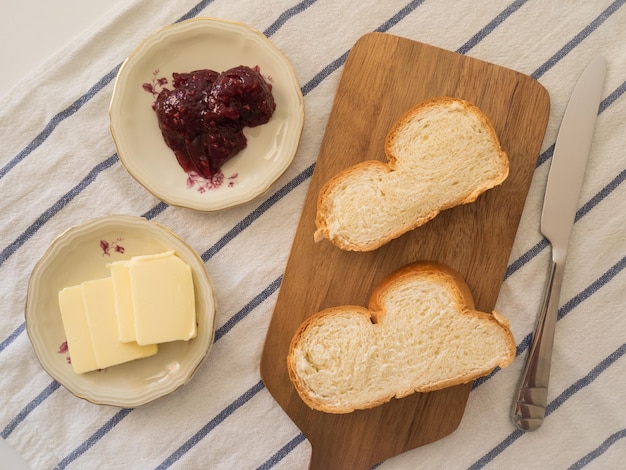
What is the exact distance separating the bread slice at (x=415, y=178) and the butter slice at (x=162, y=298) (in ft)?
1.72

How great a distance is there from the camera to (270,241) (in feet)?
6.61

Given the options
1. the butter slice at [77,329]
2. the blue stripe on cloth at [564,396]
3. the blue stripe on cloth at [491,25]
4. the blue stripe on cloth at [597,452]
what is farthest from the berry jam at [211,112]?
the blue stripe on cloth at [597,452]

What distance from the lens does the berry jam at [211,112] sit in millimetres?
1811

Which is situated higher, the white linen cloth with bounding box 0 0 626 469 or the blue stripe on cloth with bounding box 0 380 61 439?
the white linen cloth with bounding box 0 0 626 469

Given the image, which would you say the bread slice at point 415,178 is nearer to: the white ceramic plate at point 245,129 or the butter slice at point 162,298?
the white ceramic plate at point 245,129

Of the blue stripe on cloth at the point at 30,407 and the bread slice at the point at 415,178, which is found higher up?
the bread slice at the point at 415,178

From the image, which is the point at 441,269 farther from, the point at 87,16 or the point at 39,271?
the point at 87,16

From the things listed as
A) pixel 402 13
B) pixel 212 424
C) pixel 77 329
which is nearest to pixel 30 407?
pixel 77 329

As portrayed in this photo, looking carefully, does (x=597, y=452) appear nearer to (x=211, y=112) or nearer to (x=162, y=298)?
(x=162, y=298)

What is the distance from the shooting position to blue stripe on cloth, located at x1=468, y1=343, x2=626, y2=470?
2.03 metres

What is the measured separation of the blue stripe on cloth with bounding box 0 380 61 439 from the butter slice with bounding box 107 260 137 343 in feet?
1.39

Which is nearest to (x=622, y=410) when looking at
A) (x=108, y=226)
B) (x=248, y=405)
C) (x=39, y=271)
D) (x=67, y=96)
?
(x=248, y=405)

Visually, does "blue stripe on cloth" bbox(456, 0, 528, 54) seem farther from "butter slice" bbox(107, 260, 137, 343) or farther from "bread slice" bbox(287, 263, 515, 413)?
"butter slice" bbox(107, 260, 137, 343)

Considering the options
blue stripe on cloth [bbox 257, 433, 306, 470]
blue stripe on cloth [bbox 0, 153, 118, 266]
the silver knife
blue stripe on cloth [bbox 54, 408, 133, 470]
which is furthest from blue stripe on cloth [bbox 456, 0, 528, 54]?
blue stripe on cloth [bbox 54, 408, 133, 470]
